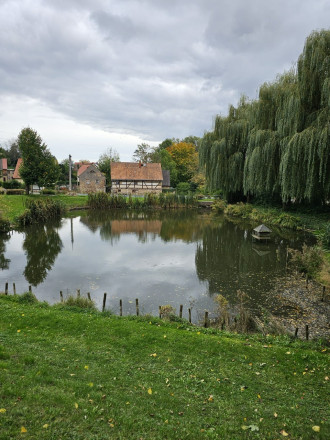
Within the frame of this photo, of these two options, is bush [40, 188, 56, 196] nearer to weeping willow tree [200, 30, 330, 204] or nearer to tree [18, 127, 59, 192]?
tree [18, 127, 59, 192]

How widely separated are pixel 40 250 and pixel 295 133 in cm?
1765

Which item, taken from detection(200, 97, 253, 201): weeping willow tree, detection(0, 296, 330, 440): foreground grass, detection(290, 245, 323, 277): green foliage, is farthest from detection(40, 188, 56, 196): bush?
detection(0, 296, 330, 440): foreground grass

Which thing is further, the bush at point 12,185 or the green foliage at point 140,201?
the bush at point 12,185

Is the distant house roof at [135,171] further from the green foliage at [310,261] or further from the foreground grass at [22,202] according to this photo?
the green foliage at [310,261]

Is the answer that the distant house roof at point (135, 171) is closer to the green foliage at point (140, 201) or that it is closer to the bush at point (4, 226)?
the green foliage at point (140, 201)

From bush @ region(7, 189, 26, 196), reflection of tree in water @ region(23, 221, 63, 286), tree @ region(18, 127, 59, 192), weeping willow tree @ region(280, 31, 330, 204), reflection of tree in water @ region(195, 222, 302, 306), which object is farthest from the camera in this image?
bush @ region(7, 189, 26, 196)

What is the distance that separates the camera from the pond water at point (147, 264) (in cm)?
1013

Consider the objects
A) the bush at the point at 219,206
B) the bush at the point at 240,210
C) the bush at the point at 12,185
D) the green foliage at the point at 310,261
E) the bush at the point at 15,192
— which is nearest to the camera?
the green foliage at the point at 310,261

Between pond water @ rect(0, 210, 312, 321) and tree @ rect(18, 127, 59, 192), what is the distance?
1317 cm

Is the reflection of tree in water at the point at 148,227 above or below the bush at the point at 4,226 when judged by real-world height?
below

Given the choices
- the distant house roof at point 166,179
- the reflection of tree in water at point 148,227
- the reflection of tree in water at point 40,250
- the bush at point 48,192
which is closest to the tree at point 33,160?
the bush at point 48,192

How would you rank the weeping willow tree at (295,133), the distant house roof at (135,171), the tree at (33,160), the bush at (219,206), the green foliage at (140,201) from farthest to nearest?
the distant house roof at (135,171), the green foliage at (140,201), the bush at (219,206), the tree at (33,160), the weeping willow tree at (295,133)

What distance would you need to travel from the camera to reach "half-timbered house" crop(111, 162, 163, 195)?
48.5 meters

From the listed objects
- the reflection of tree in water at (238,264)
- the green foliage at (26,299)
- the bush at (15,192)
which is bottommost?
the reflection of tree in water at (238,264)
